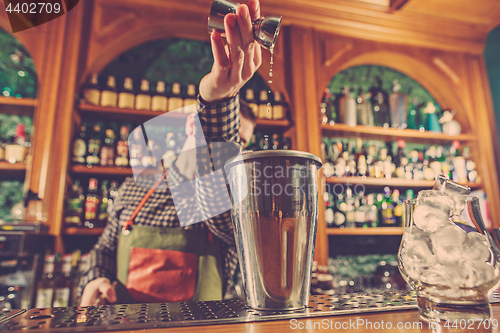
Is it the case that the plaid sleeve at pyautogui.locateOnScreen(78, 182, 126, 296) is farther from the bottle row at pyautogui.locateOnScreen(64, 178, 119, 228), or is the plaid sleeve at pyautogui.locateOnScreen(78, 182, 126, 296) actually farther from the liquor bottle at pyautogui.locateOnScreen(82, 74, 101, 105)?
the liquor bottle at pyautogui.locateOnScreen(82, 74, 101, 105)

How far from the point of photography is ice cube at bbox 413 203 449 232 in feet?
1.31

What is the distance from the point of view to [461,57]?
297 centimetres

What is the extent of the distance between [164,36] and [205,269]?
2.08 m

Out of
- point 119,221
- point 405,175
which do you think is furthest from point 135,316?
point 405,175

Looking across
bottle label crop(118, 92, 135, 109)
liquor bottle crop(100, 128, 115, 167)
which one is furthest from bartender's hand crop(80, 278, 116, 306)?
bottle label crop(118, 92, 135, 109)

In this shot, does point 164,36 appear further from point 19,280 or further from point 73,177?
point 19,280

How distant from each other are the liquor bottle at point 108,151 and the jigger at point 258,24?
1.79 metres

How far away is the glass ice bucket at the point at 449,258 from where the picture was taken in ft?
1.20

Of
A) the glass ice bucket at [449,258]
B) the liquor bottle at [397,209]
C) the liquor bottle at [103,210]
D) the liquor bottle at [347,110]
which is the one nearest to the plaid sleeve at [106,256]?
the glass ice bucket at [449,258]

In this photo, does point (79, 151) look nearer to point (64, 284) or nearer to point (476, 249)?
point (64, 284)

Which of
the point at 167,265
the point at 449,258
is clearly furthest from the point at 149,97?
the point at 449,258

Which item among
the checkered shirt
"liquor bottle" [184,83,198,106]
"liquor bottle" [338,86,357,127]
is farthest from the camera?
"liquor bottle" [338,86,357,127]

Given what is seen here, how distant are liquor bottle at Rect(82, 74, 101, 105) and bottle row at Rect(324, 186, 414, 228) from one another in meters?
1.76

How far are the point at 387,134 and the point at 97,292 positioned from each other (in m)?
2.36
